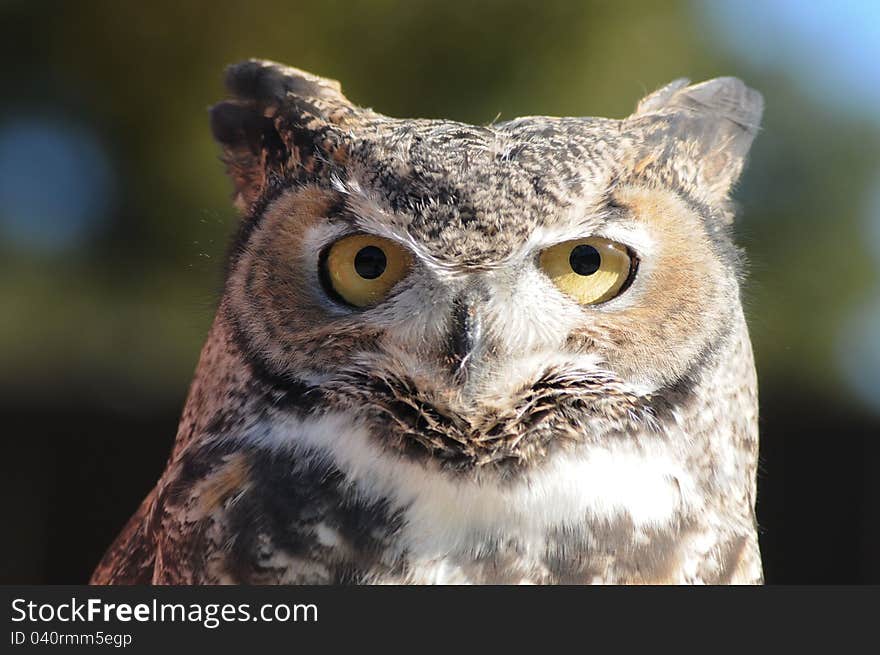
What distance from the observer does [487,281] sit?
36.8 inches

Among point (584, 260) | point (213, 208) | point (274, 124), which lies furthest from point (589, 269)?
point (213, 208)

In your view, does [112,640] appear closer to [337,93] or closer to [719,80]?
[337,93]

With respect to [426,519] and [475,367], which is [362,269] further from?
[426,519]

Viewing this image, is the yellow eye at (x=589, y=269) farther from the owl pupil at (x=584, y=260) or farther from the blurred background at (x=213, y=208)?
the blurred background at (x=213, y=208)

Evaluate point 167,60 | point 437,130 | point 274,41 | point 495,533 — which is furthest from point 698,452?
point 167,60

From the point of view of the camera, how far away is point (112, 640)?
37.7 inches

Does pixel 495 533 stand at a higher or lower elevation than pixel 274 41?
lower

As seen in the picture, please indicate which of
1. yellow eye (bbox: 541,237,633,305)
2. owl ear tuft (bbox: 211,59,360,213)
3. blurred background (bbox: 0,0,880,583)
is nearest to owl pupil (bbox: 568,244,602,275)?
yellow eye (bbox: 541,237,633,305)

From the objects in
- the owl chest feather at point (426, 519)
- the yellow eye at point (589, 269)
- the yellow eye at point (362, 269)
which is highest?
the yellow eye at point (589, 269)

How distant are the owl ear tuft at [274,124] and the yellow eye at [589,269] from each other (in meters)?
0.27

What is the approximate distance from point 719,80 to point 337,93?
49 centimetres

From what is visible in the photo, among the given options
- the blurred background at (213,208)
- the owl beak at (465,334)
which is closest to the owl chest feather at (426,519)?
the owl beak at (465,334)

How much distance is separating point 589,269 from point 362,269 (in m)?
0.24

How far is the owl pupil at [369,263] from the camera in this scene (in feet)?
3.15
